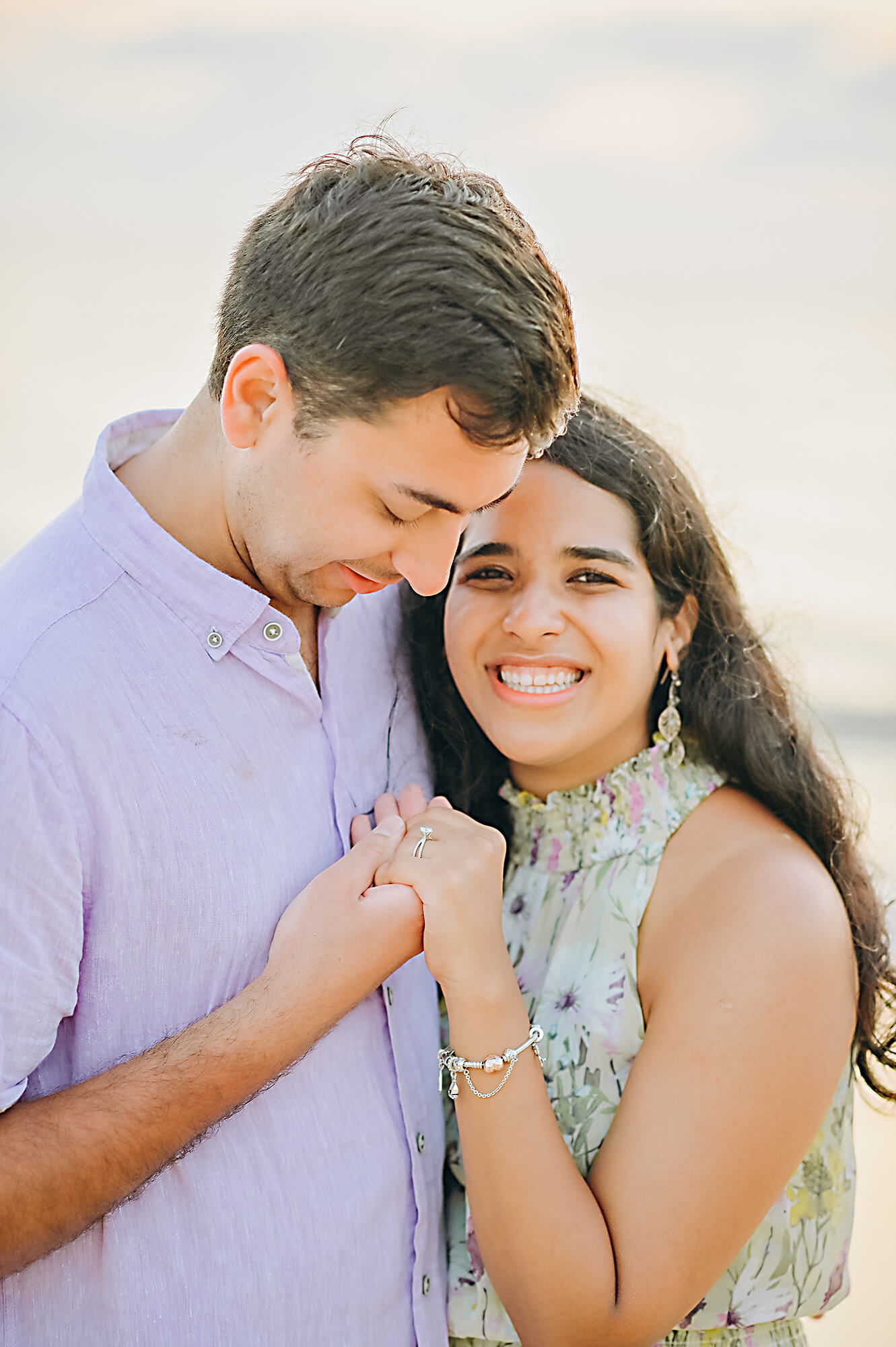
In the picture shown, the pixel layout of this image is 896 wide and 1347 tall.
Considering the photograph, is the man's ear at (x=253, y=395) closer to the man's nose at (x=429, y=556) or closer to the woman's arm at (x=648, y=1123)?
the man's nose at (x=429, y=556)

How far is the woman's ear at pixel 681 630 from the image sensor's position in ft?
7.06

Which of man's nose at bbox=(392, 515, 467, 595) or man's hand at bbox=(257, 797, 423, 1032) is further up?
man's nose at bbox=(392, 515, 467, 595)

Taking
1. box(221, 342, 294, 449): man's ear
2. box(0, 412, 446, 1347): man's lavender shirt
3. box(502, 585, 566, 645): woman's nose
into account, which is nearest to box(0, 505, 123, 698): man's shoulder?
box(0, 412, 446, 1347): man's lavender shirt

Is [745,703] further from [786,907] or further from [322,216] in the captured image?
[322,216]

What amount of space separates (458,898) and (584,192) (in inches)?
248

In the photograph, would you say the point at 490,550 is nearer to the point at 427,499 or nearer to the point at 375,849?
the point at 427,499

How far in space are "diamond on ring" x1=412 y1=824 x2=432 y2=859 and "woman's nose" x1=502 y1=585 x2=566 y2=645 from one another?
0.37 m

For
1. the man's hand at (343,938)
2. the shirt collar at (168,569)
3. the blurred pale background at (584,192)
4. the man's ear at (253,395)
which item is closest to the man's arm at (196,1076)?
the man's hand at (343,938)

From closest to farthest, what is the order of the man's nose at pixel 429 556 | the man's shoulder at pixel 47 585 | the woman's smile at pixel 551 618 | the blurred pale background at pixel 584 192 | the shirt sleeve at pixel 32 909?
the shirt sleeve at pixel 32 909, the man's shoulder at pixel 47 585, the man's nose at pixel 429 556, the woman's smile at pixel 551 618, the blurred pale background at pixel 584 192

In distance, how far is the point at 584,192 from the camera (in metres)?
7.08

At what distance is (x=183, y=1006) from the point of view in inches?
60.5

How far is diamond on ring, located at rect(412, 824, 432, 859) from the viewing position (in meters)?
1.71

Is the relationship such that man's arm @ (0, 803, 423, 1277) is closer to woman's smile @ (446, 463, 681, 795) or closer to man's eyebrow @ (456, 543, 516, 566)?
woman's smile @ (446, 463, 681, 795)

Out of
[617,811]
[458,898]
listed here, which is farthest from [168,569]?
[617,811]
